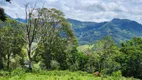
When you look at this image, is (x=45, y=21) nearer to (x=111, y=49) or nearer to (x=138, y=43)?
(x=111, y=49)

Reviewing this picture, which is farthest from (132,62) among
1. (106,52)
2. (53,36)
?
(53,36)

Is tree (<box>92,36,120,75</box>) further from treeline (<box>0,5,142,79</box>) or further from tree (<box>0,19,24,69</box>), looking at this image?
tree (<box>0,19,24,69</box>)

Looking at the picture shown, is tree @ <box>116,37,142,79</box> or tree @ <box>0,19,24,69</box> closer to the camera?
tree @ <box>0,19,24,69</box>

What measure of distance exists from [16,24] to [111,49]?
2796 centimetres

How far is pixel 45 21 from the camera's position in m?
70.1

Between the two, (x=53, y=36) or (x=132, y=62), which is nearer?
(x=53, y=36)

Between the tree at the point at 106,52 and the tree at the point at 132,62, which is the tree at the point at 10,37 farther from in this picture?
the tree at the point at 132,62

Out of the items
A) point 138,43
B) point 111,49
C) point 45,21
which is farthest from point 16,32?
point 138,43

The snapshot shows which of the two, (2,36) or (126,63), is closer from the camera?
(2,36)

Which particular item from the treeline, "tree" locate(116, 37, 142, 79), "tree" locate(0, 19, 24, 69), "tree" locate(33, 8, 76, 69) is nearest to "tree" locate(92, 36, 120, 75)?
the treeline

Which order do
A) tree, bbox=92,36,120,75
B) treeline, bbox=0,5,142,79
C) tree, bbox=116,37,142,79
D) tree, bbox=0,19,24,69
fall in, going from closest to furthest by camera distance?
1. treeline, bbox=0,5,142,79
2. tree, bbox=0,19,24,69
3. tree, bbox=92,36,120,75
4. tree, bbox=116,37,142,79

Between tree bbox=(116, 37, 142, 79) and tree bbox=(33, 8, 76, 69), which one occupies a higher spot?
tree bbox=(33, 8, 76, 69)

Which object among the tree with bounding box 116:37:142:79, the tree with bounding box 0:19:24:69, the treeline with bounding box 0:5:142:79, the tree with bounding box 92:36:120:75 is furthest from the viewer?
the tree with bounding box 116:37:142:79

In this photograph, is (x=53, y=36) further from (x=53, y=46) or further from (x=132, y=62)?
(x=132, y=62)
